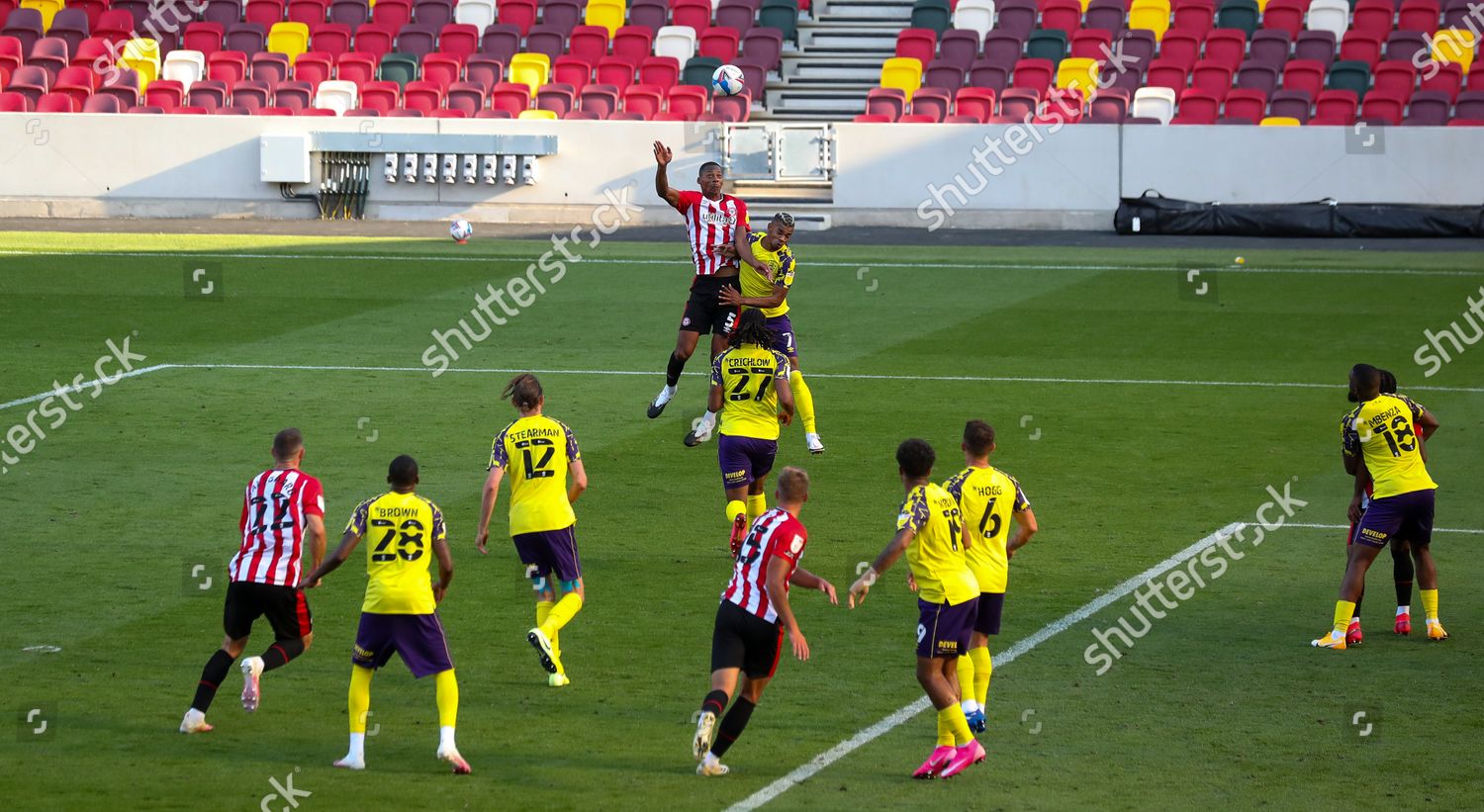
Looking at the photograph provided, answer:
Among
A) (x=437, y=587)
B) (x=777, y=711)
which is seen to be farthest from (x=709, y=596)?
(x=437, y=587)

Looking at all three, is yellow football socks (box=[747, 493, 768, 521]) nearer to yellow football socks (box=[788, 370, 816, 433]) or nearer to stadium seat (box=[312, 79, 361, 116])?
yellow football socks (box=[788, 370, 816, 433])

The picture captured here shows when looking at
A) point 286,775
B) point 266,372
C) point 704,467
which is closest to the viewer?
point 286,775

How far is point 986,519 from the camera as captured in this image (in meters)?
9.15

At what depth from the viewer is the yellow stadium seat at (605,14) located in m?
Answer: 41.7

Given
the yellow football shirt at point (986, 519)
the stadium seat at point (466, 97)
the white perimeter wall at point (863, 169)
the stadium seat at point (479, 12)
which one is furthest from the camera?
the stadium seat at point (479, 12)

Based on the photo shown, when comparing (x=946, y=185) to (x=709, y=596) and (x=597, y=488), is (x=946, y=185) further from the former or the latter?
(x=709, y=596)

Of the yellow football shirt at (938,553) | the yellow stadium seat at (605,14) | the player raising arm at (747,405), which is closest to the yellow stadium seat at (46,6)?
the yellow stadium seat at (605,14)

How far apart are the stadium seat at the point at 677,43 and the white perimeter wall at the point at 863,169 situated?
494 centimetres

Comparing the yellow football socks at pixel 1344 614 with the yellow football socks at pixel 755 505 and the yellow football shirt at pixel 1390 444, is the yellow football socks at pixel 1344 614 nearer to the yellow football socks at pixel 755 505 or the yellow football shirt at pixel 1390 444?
the yellow football shirt at pixel 1390 444

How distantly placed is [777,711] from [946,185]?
26.8 metres

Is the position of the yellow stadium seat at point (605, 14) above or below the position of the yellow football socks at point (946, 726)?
above

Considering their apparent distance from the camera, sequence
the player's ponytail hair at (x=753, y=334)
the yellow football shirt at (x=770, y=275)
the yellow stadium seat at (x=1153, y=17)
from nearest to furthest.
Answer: the player's ponytail hair at (x=753, y=334)
the yellow football shirt at (x=770, y=275)
the yellow stadium seat at (x=1153, y=17)

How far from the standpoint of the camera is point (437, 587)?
8797 mm

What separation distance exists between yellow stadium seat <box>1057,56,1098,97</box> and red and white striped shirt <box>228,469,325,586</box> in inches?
1199
